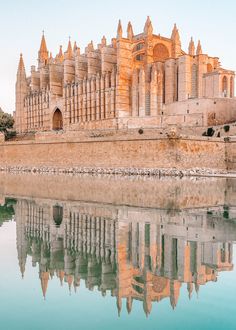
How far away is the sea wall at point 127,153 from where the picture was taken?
29.4 meters

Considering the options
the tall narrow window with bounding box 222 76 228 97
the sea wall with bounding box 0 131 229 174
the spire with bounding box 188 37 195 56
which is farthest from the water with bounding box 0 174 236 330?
the spire with bounding box 188 37 195 56

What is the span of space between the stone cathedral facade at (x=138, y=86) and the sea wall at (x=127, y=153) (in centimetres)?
610

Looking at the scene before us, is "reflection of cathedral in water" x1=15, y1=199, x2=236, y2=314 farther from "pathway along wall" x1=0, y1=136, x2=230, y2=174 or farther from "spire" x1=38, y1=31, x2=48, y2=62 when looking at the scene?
"spire" x1=38, y1=31, x2=48, y2=62

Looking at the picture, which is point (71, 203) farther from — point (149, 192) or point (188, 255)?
point (188, 255)

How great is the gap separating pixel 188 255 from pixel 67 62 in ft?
148

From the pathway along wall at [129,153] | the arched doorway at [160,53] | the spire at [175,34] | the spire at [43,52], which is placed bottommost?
the pathway along wall at [129,153]

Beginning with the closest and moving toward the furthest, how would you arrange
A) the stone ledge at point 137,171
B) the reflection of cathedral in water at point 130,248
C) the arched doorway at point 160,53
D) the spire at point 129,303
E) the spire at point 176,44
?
the spire at point 129,303 → the reflection of cathedral in water at point 130,248 → the stone ledge at point 137,171 → the spire at point 176,44 → the arched doorway at point 160,53

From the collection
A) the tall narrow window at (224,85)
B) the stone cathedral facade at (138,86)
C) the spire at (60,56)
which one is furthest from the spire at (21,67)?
the tall narrow window at (224,85)

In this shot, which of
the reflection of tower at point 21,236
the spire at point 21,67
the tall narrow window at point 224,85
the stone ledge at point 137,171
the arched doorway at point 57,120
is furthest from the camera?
the spire at point 21,67

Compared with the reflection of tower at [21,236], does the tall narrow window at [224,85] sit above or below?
above

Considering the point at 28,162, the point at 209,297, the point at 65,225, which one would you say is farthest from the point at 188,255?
the point at 28,162

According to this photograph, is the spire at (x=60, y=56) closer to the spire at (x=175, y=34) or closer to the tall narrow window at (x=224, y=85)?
the spire at (x=175, y=34)

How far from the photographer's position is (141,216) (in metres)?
11.7

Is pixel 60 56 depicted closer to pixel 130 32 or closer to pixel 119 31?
pixel 130 32
